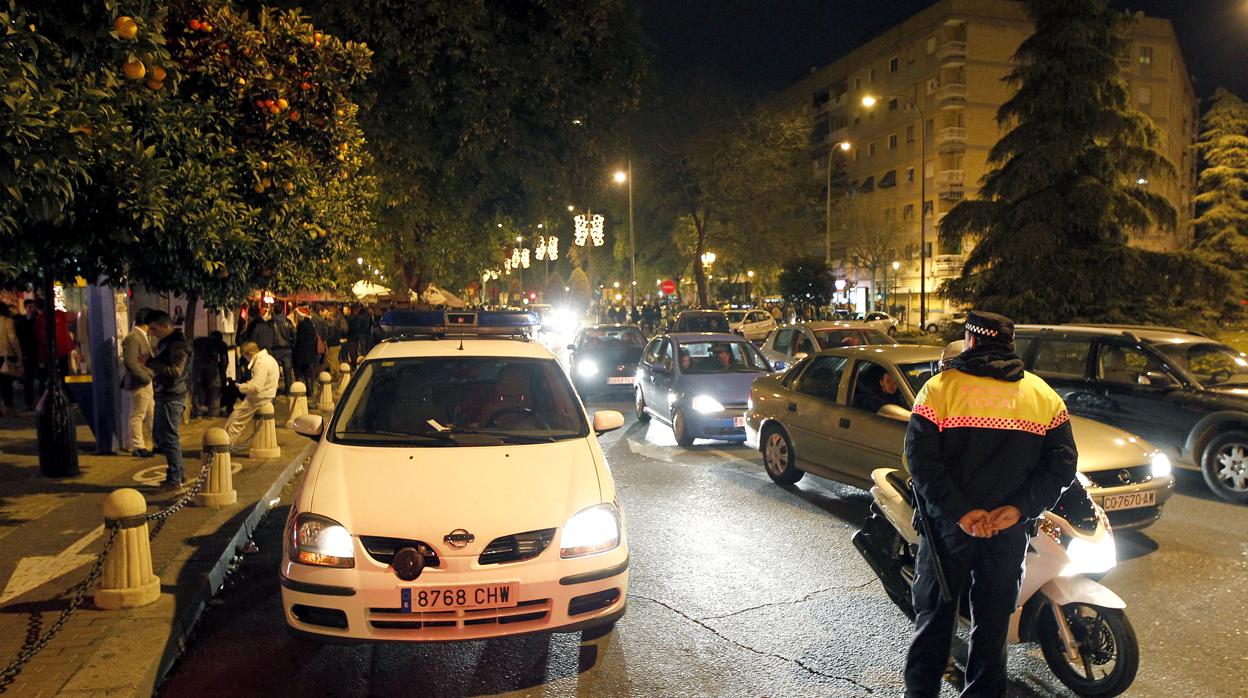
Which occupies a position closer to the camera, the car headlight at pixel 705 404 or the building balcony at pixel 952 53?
the car headlight at pixel 705 404

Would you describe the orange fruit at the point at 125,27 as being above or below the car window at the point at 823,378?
above

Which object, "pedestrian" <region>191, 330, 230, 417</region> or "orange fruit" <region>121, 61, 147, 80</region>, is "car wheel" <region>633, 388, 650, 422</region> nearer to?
"pedestrian" <region>191, 330, 230, 417</region>

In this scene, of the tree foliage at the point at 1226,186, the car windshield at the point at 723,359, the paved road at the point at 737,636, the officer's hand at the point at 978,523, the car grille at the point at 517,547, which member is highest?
the tree foliage at the point at 1226,186

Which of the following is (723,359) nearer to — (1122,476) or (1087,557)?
(1122,476)

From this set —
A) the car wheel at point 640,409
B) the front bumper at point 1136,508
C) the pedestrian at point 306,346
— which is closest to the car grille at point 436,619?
the front bumper at point 1136,508

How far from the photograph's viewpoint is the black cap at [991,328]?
11.5ft

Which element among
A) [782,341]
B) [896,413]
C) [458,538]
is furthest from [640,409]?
[458,538]

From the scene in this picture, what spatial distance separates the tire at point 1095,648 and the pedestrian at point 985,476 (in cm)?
78

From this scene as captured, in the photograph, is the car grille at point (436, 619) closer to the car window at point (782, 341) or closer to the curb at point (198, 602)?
the curb at point (198, 602)

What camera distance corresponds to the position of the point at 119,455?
10.2 metres

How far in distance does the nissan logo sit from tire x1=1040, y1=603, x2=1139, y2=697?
284 centimetres

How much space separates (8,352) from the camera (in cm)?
1360

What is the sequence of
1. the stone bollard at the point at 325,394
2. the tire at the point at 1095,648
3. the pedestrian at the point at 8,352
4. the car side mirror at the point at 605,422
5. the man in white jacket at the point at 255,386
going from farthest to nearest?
1. the stone bollard at the point at 325,394
2. the pedestrian at the point at 8,352
3. the man in white jacket at the point at 255,386
4. the car side mirror at the point at 605,422
5. the tire at the point at 1095,648

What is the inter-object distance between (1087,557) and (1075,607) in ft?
0.83
